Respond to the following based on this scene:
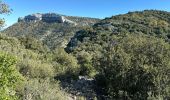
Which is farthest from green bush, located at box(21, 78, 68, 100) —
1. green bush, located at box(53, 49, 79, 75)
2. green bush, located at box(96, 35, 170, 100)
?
green bush, located at box(53, 49, 79, 75)

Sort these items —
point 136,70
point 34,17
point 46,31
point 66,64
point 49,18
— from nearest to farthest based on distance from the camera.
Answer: point 136,70
point 66,64
point 46,31
point 49,18
point 34,17

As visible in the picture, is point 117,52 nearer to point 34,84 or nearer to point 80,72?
point 80,72

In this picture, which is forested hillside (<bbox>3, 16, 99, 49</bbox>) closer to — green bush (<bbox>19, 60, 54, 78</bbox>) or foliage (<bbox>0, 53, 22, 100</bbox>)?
green bush (<bbox>19, 60, 54, 78</bbox>)

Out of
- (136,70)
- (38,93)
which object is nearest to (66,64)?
(136,70)

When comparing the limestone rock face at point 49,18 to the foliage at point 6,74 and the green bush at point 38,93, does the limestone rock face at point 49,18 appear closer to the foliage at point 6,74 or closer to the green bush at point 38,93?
the green bush at point 38,93

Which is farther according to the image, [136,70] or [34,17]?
[34,17]

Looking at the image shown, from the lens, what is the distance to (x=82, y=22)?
620ft

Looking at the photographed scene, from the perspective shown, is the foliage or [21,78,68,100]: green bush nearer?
the foliage

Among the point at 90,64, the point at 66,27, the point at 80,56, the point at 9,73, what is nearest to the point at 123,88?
the point at 90,64

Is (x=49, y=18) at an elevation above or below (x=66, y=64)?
below

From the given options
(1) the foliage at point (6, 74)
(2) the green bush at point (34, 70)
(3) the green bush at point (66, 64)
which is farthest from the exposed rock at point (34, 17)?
(1) the foliage at point (6, 74)

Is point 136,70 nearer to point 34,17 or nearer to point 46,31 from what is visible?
point 46,31

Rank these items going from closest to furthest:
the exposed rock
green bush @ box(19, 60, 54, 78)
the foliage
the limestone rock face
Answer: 1. the foliage
2. green bush @ box(19, 60, 54, 78)
3. the limestone rock face
4. the exposed rock

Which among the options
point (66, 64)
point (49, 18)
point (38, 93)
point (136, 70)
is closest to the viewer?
point (38, 93)
